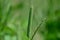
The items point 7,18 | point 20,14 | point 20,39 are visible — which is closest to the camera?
point 20,39

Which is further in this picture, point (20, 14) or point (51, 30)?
point (20, 14)

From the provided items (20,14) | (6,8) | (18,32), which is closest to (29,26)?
(18,32)

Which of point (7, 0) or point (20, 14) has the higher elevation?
point (7, 0)

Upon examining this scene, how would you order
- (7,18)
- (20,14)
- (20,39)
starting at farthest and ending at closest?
1. (20,14)
2. (7,18)
3. (20,39)

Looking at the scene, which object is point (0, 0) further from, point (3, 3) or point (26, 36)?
point (26, 36)

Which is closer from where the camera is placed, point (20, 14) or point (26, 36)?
point (26, 36)

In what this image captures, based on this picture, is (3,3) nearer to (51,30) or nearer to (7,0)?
(7,0)

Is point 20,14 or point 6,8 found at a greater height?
point 6,8

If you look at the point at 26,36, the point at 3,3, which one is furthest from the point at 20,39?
the point at 3,3
